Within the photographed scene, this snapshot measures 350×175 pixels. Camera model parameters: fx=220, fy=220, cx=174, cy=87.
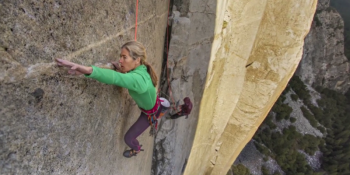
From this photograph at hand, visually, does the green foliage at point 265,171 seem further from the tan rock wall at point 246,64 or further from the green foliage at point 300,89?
the tan rock wall at point 246,64

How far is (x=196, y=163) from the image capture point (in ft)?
18.4

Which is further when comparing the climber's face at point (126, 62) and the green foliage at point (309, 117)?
the green foliage at point (309, 117)

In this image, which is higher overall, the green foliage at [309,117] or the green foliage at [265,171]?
the green foliage at [309,117]

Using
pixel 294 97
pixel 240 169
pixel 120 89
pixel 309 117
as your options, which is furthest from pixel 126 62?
pixel 309 117

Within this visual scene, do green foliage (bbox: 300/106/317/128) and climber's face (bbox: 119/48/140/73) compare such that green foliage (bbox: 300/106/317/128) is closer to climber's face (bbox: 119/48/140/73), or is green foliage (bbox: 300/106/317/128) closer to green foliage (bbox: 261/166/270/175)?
green foliage (bbox: 261/166/270/175)

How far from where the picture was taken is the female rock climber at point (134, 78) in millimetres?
1253

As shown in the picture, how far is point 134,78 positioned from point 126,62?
0.71 ft

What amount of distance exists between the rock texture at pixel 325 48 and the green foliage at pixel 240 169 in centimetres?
1238

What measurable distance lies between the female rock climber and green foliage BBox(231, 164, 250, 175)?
13.3m

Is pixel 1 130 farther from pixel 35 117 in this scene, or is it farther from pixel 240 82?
pixel 240 82

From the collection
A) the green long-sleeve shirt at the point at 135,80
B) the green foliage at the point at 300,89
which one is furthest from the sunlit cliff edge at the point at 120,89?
the green foliage at the point at 300,89

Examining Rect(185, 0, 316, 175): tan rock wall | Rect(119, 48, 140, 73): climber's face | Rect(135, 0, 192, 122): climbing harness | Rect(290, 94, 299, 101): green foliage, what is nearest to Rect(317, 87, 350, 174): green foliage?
Rect(290, 94, 299, 101): green foliage

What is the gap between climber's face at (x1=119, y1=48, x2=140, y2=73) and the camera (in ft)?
5.53

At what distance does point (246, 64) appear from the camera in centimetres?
474
